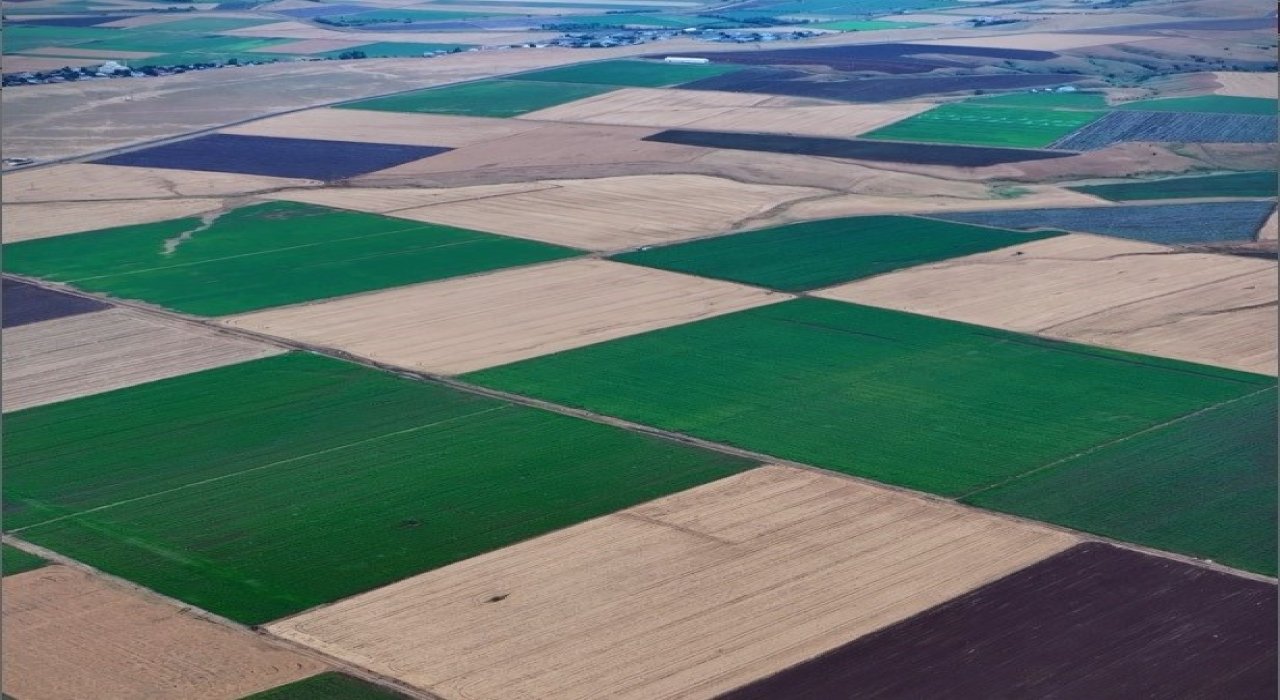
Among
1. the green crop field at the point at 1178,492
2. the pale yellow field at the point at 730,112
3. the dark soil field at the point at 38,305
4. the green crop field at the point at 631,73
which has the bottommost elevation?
the dark soil field at the point at 38,305

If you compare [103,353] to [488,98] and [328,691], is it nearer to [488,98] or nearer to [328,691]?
[328,691]

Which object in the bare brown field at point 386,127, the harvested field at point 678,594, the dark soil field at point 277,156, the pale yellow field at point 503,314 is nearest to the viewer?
the harvested field at point 678,594

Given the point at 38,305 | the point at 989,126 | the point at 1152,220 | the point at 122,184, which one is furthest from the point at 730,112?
the point at 38,305

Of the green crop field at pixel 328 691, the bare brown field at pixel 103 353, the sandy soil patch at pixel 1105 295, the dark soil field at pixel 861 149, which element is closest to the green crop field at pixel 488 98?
the dark soil field at pixel 861 149

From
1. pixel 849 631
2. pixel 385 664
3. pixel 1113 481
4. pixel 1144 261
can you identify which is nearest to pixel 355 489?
pixel 385 664

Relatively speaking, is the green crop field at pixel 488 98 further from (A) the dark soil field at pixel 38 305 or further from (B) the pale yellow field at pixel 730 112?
(A) the dark soil field at pixel 38 305

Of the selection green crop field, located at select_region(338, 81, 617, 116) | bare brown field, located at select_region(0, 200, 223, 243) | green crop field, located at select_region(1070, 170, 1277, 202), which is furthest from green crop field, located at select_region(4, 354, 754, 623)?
green crop field, located at select_region(338, 81, 617, 116)
